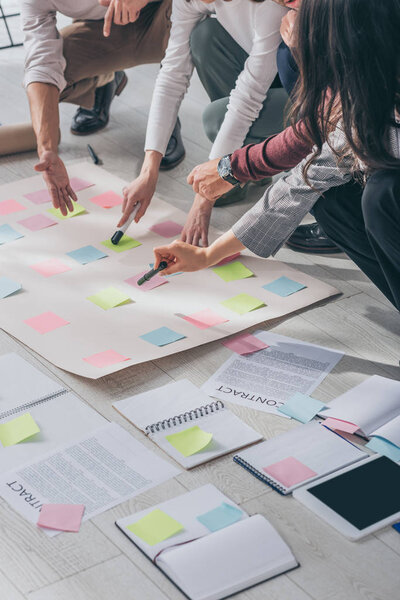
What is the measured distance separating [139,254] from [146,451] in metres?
0.75

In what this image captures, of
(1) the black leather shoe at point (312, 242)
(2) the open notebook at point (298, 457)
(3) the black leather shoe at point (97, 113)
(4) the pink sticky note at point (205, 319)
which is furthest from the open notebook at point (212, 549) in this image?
(3) the black leather shoe at point (97, 113)

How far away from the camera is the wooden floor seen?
1.27m

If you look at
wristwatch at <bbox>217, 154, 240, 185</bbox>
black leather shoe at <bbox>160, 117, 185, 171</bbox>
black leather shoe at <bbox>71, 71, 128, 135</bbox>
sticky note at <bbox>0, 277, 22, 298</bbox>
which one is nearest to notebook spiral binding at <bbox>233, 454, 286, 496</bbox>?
wristwatch at <bbox>217, 154, 240, 185</bbox>

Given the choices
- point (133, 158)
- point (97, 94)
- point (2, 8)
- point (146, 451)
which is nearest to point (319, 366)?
point (146, 451)

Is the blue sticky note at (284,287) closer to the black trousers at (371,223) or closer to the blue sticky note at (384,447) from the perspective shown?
the black trousers at (371,223)

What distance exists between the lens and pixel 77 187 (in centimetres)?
249

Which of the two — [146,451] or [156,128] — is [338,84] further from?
[156,128]

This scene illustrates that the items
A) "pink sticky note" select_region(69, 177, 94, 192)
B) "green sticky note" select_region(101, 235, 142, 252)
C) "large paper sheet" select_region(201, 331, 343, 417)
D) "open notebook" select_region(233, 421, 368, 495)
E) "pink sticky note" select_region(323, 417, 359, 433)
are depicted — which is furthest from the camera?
"pink sticky note" select_region(69, 177, 94, 192)

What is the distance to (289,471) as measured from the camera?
4.86 feet

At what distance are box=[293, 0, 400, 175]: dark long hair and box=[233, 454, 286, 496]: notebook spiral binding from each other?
56 centimetres

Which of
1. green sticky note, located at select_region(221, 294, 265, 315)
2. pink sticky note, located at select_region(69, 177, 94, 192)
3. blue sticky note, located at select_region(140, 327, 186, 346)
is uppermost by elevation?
pink sticky note, located at select_region(69, 177, 94, 192)

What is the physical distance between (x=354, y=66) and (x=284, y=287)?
81 centimetres

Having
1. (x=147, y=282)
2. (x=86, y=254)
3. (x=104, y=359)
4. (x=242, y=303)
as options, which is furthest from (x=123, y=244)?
(x=104, y=359)

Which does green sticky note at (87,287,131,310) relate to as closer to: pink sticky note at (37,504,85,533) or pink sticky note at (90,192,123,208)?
pink sticky note at (90,192,123,208)
